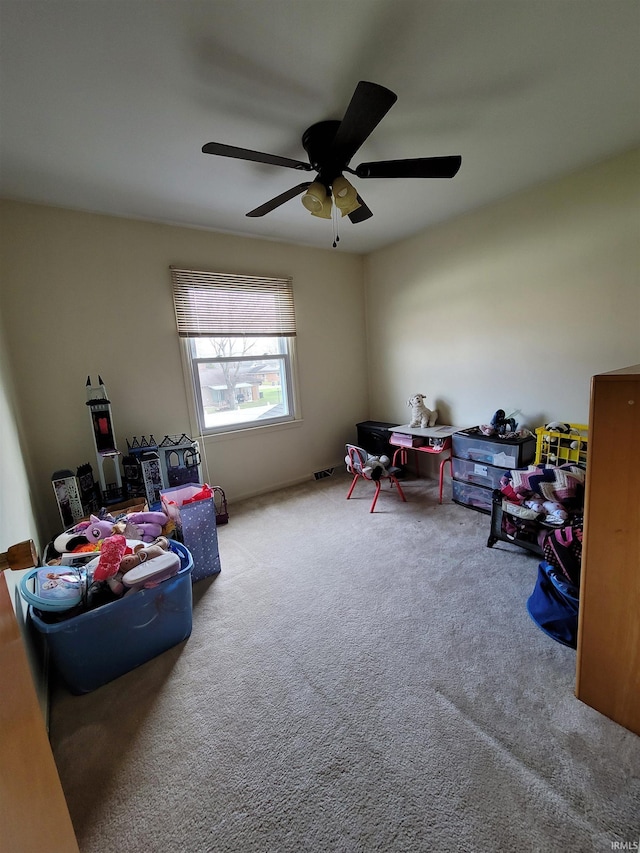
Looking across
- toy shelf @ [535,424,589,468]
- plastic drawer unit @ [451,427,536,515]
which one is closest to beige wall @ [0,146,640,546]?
toy shelf @ [535,424,589,468]

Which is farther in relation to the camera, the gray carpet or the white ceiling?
the white ceiling

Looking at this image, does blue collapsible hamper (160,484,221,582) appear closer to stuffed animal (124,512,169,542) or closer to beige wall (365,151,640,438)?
stuffed animal (124,512,169,542)

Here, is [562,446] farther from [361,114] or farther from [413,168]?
[361,114]

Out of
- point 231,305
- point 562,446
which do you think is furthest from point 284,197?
point 562,446

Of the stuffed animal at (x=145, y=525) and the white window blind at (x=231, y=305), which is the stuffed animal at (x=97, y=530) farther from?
the white window blind at (x=231, y=305)

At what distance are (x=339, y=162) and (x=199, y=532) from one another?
2256mm

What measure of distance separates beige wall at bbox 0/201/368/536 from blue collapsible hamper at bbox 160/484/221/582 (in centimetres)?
99

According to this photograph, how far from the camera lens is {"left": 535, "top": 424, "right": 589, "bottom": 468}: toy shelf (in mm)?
2381

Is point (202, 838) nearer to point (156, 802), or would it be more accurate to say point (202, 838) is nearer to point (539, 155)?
point (156, 802)

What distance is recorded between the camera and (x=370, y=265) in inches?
158

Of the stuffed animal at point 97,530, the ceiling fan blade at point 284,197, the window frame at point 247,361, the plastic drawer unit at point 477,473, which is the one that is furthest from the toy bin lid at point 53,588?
the plastic drawer unit at point 477,473

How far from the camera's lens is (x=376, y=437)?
12.5 ft

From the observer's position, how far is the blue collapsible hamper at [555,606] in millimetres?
1563

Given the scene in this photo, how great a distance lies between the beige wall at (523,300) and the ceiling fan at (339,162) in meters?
1.45
